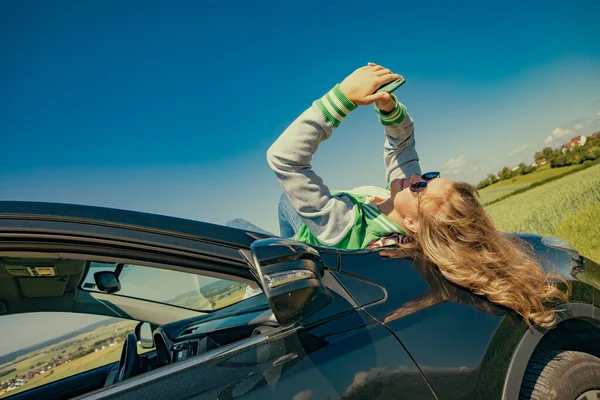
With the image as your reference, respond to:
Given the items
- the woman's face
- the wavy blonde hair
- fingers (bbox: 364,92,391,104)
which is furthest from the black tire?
fingers (bbox: 364,92,391,104)

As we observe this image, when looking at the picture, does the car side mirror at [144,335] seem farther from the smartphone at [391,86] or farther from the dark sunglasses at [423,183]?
the smartphone at [391,86]

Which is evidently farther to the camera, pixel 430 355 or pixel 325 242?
pixel 325 242

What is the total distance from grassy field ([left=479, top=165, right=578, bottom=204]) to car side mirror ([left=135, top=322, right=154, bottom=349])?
23937 mm

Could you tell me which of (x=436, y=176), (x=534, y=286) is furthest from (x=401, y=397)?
(x=436, y=176)

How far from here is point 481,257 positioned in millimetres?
1707

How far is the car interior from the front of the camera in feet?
4.21

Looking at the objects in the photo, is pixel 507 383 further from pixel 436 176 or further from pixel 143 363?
pixel 143 363

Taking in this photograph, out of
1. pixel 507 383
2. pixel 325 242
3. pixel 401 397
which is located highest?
pixel 325 242

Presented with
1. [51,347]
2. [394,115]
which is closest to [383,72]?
[394,115]

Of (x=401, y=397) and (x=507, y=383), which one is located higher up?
(x=401, y=397)

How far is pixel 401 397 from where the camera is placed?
1.12 meters

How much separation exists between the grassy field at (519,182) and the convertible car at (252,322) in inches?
930

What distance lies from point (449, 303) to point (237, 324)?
747 mm

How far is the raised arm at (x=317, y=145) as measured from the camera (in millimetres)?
2051
